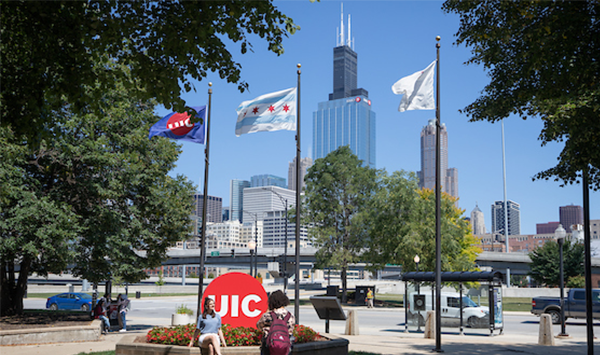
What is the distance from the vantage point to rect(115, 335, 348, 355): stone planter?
441 inches

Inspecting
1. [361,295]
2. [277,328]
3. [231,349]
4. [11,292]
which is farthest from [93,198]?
[361,295]

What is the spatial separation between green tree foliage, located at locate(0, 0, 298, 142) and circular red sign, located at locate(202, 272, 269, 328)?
415cm

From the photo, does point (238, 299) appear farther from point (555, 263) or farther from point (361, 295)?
point (555, 263)

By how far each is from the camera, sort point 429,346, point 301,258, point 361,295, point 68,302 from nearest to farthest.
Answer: point 429,346, point 68,302, point 361,295, point 301,258

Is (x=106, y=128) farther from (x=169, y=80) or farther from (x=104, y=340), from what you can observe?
(x=169, y=80)

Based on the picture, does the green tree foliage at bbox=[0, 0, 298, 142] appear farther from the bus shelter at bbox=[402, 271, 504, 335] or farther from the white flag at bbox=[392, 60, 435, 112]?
the bus shelter at bbox=[402, 271, 504, 335]

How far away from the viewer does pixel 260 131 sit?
1725cm

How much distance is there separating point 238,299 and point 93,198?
12.6 m

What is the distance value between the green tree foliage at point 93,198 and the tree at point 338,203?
2496cm

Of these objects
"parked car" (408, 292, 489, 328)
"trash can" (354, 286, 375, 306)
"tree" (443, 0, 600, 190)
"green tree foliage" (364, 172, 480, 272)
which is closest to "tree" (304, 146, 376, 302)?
"trash can" (354, 286, 375, 306)

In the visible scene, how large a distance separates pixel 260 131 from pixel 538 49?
8355 mm

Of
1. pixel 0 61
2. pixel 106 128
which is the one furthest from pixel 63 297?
pixel 0 61

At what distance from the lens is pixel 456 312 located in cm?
2409

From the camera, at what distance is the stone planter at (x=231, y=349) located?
1120 centimetres
